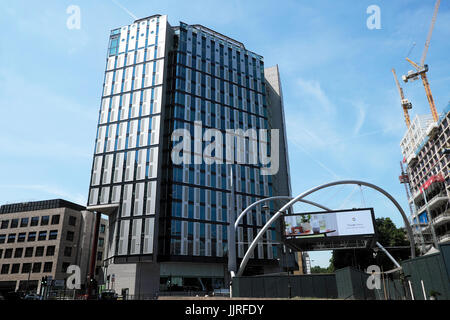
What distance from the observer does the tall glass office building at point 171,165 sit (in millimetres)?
60281

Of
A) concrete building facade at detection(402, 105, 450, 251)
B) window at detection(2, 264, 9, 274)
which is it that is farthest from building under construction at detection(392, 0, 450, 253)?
window at detection(2, 264, 9, 274)

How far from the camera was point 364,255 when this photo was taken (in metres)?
64.2

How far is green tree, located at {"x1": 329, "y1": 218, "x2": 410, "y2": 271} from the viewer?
6338 cm

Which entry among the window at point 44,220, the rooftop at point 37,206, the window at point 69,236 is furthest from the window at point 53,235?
the rooftop at point 37,206

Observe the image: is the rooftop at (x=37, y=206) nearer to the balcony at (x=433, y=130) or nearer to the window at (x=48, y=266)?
the window at (x=48, y=266)

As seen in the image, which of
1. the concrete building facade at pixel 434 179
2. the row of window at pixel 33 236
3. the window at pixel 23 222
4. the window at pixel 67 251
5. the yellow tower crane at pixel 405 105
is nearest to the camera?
the concrete building facade at pixel 434 179

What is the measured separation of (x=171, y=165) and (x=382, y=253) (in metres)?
48.1

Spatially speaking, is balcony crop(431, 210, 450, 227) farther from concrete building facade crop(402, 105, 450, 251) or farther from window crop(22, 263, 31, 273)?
window crop(22, 263, 31, 273)

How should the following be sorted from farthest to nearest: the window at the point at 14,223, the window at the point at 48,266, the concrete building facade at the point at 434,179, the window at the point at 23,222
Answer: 1. the window at the point at 14,223
2. the window at the point at 23,222
3. the window at the point at 48,266
4. the concrete building facade at the point at 434,179

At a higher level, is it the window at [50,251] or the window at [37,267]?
the window at [50,251]

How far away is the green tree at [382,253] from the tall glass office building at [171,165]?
14.4m
